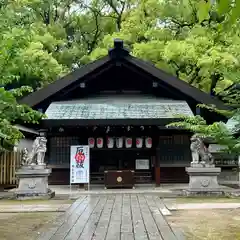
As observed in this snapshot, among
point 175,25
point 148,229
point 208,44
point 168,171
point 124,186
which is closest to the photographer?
point 148,229

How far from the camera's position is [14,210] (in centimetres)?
1009

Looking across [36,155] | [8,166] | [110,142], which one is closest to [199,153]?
[110,142]

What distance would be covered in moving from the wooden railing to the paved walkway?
22.1 feet

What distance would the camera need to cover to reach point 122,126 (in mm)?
15984

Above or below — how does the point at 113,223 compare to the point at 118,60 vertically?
below

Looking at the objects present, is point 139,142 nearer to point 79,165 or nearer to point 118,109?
point 118,109

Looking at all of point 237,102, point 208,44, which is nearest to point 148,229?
point 237,102

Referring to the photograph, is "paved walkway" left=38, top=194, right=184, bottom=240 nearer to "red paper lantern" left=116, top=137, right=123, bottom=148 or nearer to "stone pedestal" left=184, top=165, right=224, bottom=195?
"stone pedestal" left=184, top=165, right=224, bottom=195

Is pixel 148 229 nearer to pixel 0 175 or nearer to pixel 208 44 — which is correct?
pixel 0 175

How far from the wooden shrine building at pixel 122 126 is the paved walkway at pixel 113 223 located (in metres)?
5.83

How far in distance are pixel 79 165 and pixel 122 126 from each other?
8.43 feet

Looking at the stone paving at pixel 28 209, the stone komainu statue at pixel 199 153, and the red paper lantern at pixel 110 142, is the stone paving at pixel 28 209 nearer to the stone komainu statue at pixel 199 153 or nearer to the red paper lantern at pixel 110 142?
the stone komainu statue at pixel 199 153

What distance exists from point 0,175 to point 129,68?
24.4 feet

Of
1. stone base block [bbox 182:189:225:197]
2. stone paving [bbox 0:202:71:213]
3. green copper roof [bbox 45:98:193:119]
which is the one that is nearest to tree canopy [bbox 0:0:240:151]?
green copper roof [bbox 45:98:193:119]
